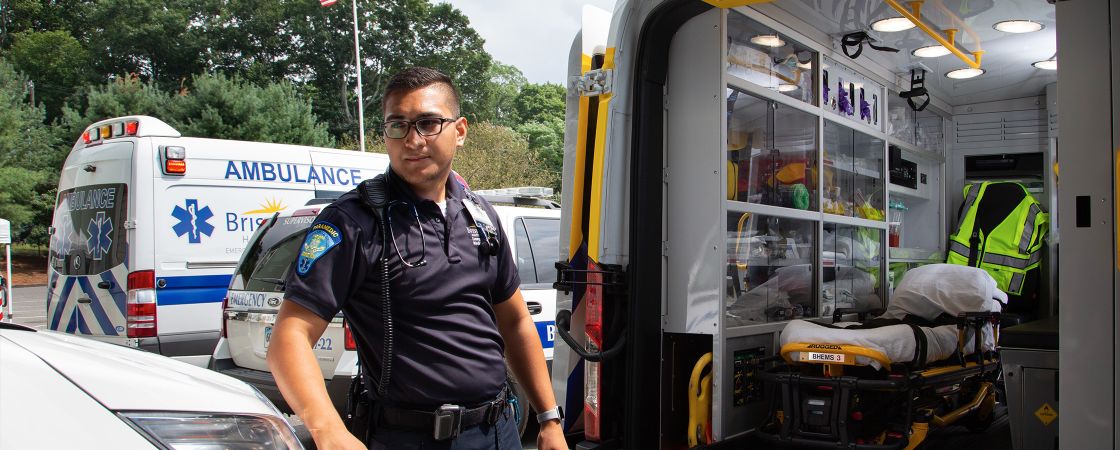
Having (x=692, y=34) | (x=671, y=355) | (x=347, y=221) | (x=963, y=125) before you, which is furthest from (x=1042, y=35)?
(x=347, y=221)

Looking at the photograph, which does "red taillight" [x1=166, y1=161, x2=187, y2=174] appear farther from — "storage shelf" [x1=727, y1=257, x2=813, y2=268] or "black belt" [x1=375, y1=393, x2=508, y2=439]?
"black belt" [x1=375, y1=393, x2=508, y2=439]

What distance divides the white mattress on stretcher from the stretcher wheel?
0.42 meters

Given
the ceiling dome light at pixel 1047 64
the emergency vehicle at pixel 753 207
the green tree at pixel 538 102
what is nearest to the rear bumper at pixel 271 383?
the emergency vehicle at pixel 753 207

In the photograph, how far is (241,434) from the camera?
6.37 feet

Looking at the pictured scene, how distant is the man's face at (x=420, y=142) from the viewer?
7.56 feet

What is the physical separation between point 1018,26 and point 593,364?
3889mm

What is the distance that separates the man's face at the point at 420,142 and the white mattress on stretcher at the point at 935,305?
2.83 meters

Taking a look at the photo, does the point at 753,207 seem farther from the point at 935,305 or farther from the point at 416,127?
the point at 416,127

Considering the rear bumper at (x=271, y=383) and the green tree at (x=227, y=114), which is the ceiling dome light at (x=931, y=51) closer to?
the rear bumper at (x=271, y=383)

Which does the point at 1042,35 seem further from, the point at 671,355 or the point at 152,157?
the point at 152,157

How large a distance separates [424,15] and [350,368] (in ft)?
169

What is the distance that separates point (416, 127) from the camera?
2.30 metres

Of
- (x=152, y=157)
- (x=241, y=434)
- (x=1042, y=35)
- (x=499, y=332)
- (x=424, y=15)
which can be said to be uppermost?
(x=424, y=15)

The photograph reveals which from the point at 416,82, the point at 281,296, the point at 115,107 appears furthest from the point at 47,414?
the point at 115,107
